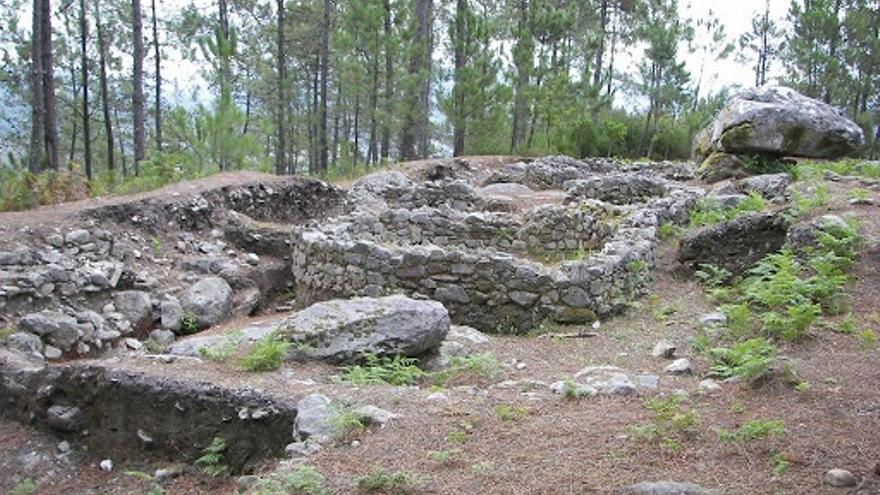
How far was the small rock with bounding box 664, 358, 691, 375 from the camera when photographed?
5848mm

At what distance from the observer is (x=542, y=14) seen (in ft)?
77.1

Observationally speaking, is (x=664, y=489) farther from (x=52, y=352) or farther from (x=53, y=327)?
(x=53, y=327)

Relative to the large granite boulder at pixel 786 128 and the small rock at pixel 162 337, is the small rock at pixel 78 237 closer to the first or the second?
the small rock at pixel 162 337

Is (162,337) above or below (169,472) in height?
above

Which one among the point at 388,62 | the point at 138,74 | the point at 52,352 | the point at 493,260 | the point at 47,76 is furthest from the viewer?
the point at 388,62

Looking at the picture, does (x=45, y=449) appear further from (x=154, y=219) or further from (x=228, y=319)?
(x=154, y=219)

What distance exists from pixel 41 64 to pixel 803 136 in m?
17.6

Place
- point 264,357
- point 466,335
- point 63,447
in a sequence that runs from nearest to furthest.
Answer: point 63,447
point 264,357
point 466,335

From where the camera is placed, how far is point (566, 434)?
4301 mm

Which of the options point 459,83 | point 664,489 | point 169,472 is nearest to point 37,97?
point 459,83

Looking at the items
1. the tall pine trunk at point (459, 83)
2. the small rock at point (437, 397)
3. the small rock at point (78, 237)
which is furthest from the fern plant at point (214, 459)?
the tall pine trunk at point (459, 83)

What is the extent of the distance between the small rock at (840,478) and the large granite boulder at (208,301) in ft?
23.6

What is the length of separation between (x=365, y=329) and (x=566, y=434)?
253 cm

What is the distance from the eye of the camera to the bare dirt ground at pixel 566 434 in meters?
3.66
